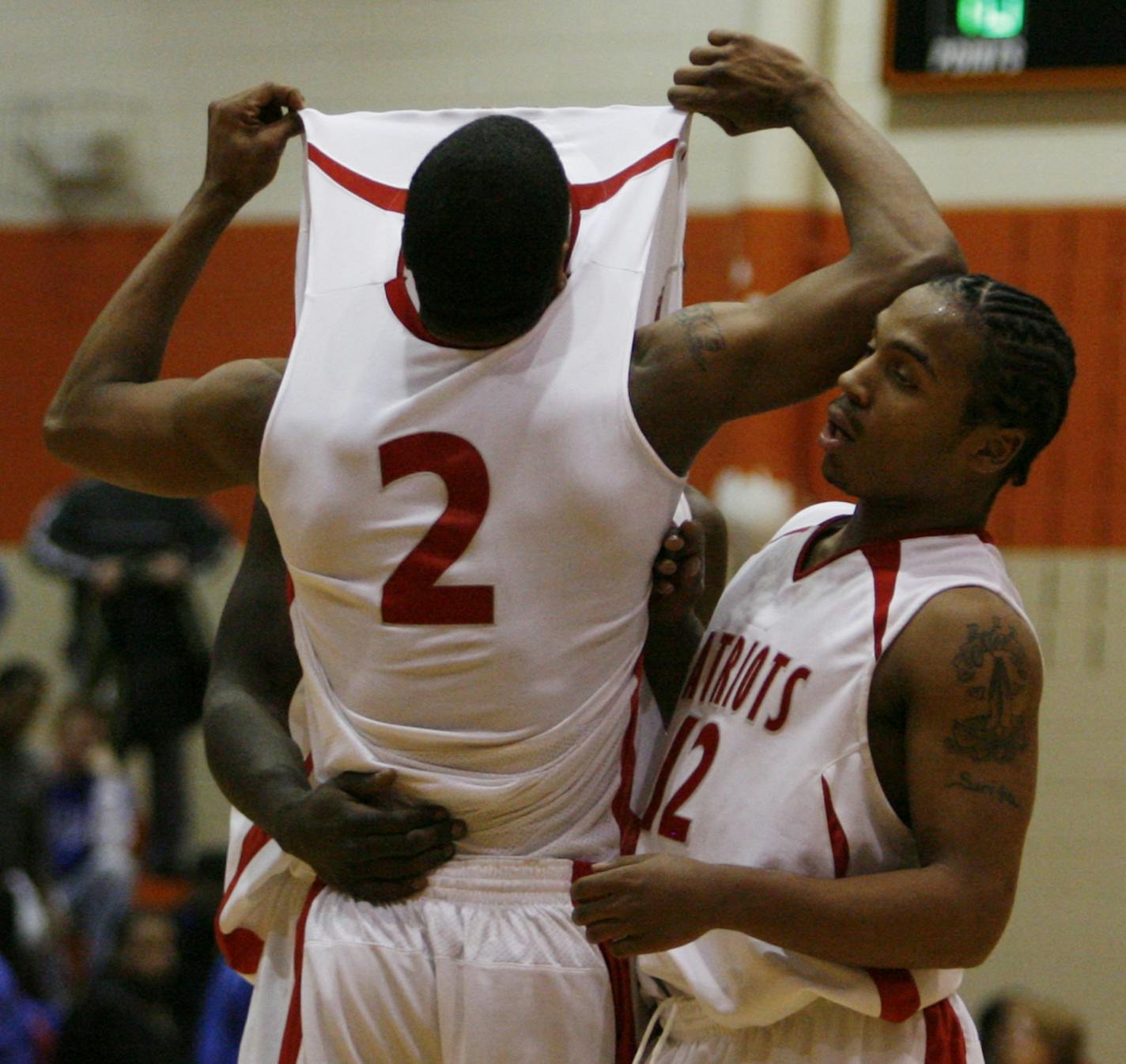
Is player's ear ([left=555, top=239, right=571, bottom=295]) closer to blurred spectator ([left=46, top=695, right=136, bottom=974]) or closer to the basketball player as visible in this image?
the basketball player

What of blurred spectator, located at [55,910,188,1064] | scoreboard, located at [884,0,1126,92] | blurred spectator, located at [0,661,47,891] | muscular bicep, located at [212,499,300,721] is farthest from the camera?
blurred spectator, located at [0,661,47,891]

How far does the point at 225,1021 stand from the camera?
212 inches

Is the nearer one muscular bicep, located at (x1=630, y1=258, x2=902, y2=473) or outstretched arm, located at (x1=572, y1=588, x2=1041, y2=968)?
outstretched arm, located at (x1=572, y1=588, x2=1041, y2=968)

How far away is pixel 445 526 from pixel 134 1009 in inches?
156

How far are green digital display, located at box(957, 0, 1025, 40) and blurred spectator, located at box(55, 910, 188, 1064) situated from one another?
4233mm

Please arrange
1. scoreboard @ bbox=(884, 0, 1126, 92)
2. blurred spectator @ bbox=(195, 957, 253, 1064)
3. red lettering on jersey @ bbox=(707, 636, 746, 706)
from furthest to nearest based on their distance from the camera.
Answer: scoreboard @ bbox=(884, 0, 1126, 92) → blurred spectator @ bbox=(195, 957, 253, 1064) → red lettering on jersey @ bbox=(707, 636, 746, 706)

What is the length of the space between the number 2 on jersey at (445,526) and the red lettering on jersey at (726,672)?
0.35 meters

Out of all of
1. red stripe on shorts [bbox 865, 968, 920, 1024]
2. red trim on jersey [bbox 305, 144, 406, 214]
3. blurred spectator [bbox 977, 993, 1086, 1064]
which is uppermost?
red trim on jersey [bbox 305, 144, 406, 214]

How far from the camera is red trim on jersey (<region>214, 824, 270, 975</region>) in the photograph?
8.48 feet

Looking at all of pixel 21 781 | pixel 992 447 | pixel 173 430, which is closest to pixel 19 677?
pixel 21 781

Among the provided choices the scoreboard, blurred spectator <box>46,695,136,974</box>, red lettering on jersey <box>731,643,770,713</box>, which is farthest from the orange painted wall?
red lettering on jersey <box>731,643,770,713</box>

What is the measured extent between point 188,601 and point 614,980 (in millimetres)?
5089

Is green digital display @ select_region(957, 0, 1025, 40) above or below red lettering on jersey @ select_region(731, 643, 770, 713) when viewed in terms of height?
above

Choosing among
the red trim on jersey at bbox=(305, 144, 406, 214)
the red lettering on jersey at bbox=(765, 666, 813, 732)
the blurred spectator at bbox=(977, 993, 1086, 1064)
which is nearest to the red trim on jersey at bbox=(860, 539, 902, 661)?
the red lettering on jersey at bbox=(765, 666, 813, 732)
